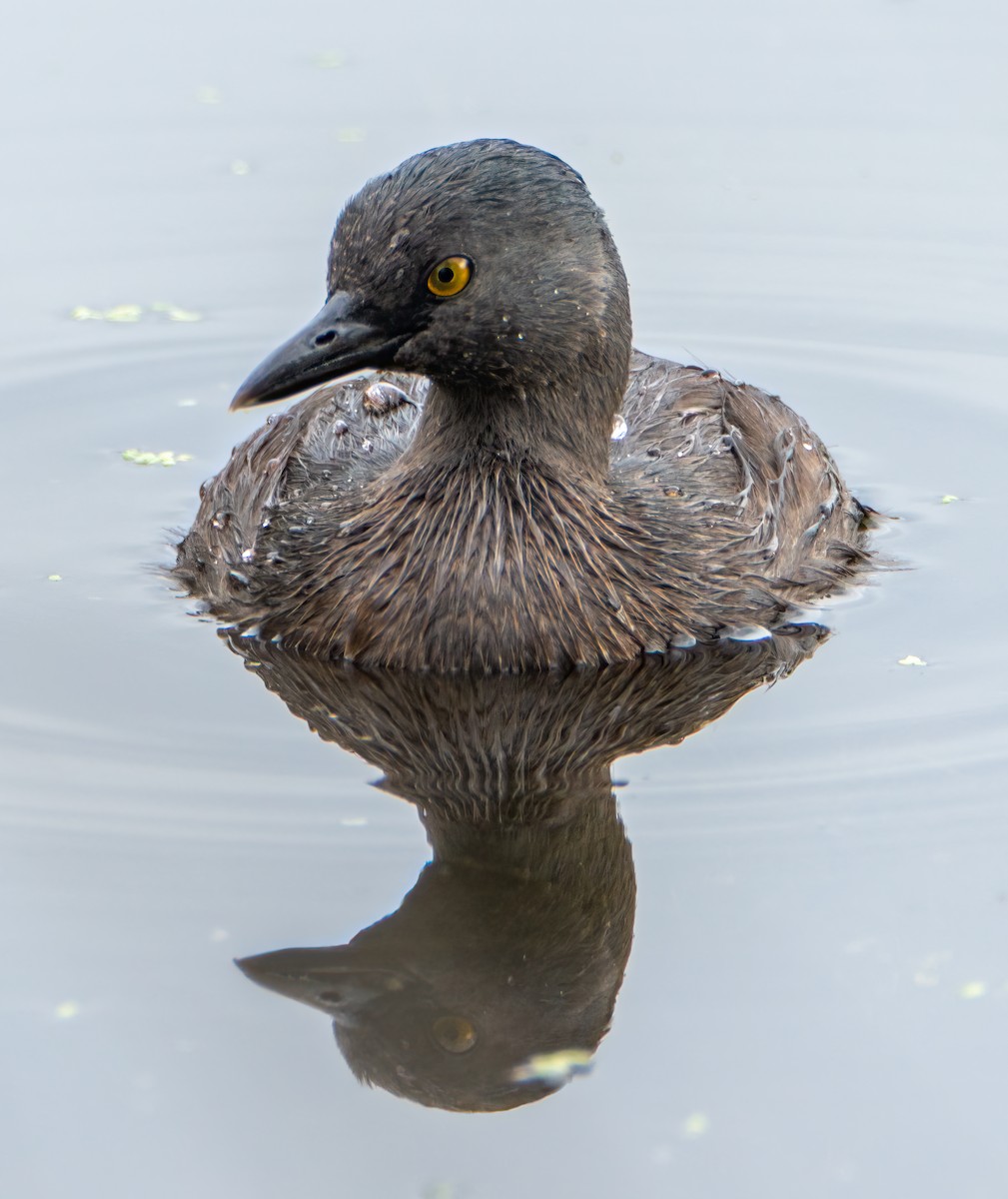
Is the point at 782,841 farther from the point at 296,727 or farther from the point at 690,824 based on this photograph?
the point at 296,727

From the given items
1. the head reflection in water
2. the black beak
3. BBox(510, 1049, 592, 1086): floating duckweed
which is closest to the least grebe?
the black beak

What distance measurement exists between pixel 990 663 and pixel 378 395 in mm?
2850

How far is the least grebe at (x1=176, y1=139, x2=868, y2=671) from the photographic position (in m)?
7.52

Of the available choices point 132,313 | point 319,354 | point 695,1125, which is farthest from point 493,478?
point 132,313

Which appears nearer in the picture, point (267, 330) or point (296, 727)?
point (296, 727)

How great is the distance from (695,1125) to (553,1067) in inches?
19.0

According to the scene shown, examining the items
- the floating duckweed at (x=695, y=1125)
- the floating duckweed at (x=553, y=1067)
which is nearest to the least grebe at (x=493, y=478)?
the floating duckweed at (x=553, y=1067)

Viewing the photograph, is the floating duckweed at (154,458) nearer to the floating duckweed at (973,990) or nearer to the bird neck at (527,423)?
the bird neck at (527,423)

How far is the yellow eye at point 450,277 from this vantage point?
7.55m

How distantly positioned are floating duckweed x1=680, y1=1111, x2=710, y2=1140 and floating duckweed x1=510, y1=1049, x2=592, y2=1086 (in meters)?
0.36

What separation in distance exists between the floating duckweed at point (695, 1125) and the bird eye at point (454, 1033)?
70cm

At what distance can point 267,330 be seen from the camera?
37.8 ft

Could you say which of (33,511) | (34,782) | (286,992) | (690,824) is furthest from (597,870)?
(33,511)

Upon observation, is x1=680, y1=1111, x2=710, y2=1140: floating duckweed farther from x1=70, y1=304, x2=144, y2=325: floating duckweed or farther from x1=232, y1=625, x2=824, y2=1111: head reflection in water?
x1=70, y1=304, x2=144, y2=325: floating duckweed
